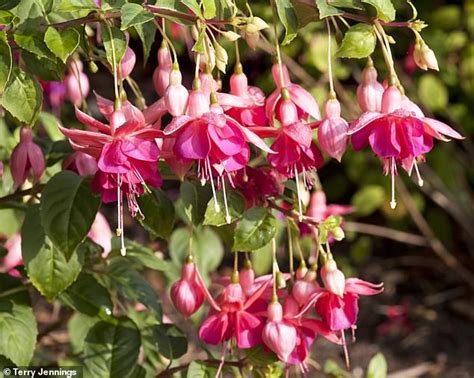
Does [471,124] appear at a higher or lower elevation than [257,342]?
lower

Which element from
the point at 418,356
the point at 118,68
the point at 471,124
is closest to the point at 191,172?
the point at 118,68

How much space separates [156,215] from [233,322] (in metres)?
0.15

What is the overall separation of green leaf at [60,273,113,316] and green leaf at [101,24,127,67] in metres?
0.43

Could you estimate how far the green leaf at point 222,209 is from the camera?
94 centimetres

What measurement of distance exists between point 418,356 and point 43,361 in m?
1.29

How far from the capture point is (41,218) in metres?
1.04

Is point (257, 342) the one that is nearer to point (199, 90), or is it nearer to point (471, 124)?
point (199, 90)

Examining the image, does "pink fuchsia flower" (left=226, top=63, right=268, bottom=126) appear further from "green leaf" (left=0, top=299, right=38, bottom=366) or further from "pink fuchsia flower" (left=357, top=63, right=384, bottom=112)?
"green leaf" (left=0, top=299, right=38, bottom=366)

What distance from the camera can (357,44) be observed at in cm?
90

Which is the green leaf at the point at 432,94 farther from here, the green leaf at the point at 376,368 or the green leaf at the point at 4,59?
the green leaf at the point at 4,59

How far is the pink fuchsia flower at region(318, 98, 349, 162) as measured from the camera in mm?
896

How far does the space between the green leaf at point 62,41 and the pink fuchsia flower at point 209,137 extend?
0.42ft

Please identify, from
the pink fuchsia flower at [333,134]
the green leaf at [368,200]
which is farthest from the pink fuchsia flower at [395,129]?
the green leaf at [368,200]

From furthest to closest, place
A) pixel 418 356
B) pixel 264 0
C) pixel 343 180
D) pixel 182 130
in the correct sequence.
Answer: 1. pixel 343 180
2. pixel 418 356
3. pixel 264 0
4. pixel 182 130
